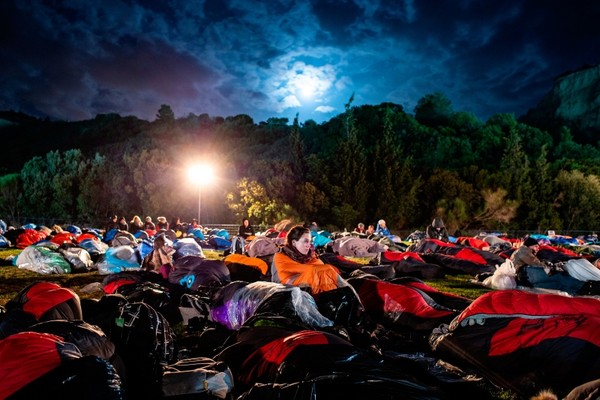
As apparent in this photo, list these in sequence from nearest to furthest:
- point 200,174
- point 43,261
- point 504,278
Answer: point 504,278, point 43,261, point 200,174

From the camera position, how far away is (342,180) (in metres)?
28.3

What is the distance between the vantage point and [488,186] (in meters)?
29.9

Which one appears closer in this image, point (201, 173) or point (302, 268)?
point (302, 268)

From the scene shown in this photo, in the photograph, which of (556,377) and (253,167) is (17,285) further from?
(253,167)

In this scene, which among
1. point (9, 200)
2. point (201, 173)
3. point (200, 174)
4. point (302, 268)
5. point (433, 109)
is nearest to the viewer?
point (302, 268)

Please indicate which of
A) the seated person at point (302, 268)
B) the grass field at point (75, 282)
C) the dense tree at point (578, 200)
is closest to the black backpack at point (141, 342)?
the seated person at point (302, 268)

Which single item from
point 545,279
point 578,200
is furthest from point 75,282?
point 578,200

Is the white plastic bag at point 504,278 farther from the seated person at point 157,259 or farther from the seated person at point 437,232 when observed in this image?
the seated person at point 437,232

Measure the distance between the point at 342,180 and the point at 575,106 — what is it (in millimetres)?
62666

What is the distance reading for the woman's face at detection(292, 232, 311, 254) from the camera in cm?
467

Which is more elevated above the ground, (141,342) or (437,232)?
(141,342)

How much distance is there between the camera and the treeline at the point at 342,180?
28000 millimetres

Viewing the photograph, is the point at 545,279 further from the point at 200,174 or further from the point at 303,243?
the point at 200,174

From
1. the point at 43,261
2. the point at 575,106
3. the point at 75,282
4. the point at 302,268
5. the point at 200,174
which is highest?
the point at 575,106
